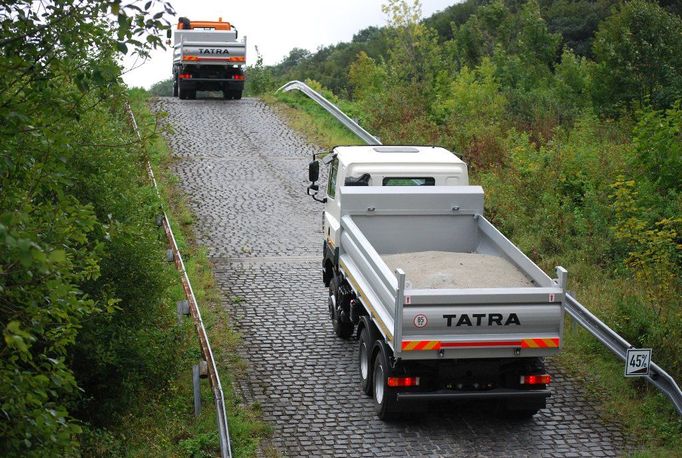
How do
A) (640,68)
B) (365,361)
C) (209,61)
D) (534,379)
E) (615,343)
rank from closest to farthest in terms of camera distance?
(534,379) < (365,361) < (615,343) < (640,68) < (209,61)

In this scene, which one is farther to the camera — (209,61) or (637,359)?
(209,61)

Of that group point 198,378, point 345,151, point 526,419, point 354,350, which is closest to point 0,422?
point 198,378

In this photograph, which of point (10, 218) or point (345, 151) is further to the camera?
point (345, 151)

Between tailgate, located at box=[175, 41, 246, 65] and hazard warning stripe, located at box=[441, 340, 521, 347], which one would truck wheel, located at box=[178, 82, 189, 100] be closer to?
tailgate, located at box=[175, 41, 246, 65]

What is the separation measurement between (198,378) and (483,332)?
11.1 feet

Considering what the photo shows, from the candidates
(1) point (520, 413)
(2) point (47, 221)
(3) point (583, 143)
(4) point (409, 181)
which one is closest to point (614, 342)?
(1) point (520, 413)

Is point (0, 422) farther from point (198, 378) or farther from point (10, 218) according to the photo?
point (198, 378)

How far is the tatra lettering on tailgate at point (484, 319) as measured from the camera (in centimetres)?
1020

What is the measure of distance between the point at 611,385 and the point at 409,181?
13.0 feet

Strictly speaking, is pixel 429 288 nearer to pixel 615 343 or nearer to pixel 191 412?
pixel 615 343

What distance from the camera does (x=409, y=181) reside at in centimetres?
1391

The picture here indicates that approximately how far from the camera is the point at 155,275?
12.5 meters

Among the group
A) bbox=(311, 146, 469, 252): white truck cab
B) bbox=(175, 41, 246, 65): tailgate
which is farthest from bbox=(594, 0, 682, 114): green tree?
bbox=(311, 146, 469, 252): white truck cab

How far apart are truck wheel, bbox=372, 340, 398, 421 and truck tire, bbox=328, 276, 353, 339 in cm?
237
